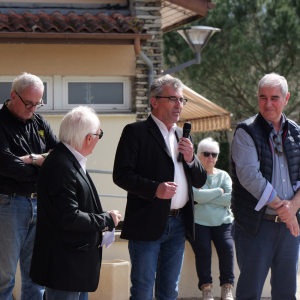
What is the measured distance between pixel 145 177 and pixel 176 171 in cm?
25

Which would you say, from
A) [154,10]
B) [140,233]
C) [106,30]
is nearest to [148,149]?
[140,233]

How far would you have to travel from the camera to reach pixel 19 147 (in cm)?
351

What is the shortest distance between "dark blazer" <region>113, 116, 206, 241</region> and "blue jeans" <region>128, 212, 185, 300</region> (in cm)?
8

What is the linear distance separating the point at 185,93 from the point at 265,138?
553cm

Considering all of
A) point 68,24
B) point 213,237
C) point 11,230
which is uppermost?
point 68,24

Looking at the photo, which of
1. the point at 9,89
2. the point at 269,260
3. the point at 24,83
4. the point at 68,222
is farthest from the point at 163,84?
the point at 9,89

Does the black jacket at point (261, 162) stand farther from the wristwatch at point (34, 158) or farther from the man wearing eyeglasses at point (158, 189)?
the wristwatch at point (34, 158)

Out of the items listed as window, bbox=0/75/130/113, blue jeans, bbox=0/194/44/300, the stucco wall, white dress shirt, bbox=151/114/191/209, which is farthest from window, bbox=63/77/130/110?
blue jeans, bbox=0/194/44/300

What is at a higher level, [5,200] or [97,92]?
[97,92]

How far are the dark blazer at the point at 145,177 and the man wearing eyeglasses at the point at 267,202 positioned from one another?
403 mm

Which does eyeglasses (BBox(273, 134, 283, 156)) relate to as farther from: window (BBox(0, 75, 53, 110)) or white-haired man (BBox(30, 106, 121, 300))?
window (BBox(0, 75, 53, 110))

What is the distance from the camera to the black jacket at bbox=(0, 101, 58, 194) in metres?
3.35

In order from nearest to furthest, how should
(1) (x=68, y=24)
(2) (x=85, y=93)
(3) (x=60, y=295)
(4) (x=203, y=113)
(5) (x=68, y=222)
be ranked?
(5) (x=68, y=222) < (3) (x=60, y=295) < (1) (x=68, y=24) < (2) (x=85, y=93) < (4) (x=203, y=113)

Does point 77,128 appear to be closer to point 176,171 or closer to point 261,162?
point 176,171
